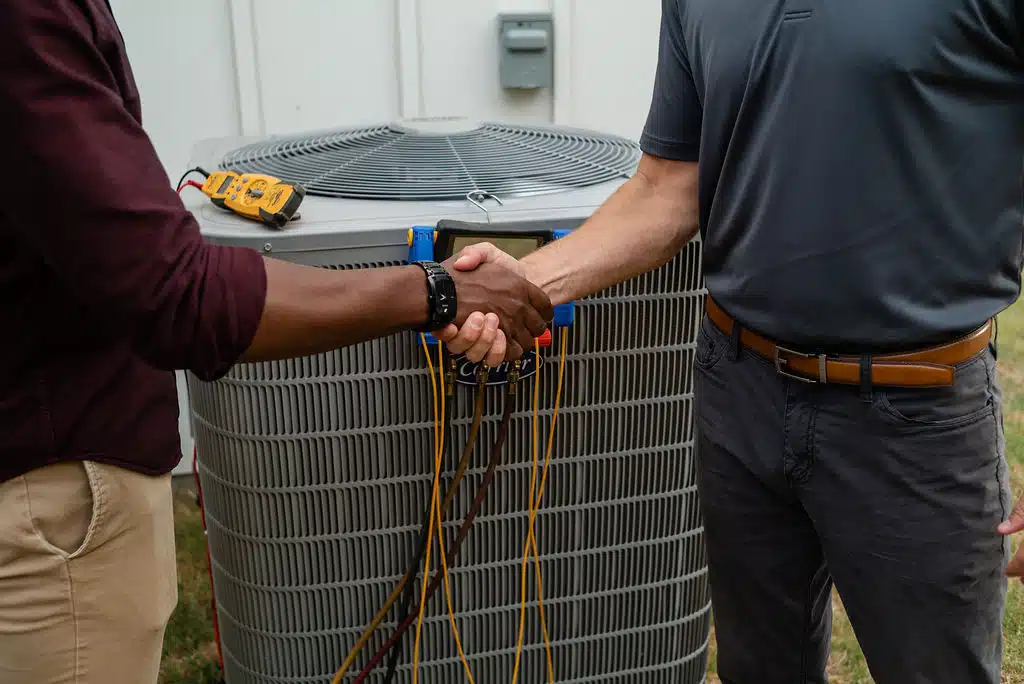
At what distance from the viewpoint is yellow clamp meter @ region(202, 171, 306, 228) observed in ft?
4.87

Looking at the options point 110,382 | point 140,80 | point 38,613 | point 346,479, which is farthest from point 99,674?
point 140,80

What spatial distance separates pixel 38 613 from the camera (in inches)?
46.6

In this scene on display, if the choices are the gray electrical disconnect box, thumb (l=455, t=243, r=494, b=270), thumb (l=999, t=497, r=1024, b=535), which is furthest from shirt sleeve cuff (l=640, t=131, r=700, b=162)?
the gray electrical disconnect box

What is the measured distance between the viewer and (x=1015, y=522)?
1.26m

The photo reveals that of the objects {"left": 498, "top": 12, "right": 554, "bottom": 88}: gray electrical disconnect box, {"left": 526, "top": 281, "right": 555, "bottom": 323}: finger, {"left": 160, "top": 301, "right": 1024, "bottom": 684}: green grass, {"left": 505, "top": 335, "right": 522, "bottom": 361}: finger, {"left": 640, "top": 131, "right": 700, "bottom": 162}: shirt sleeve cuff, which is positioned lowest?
{"left": 160, "top": 301, "right": 1024, "bottom": 684}: green grass

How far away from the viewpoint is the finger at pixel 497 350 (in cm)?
147

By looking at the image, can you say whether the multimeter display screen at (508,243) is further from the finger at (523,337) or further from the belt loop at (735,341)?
the belt loop at (735,341)

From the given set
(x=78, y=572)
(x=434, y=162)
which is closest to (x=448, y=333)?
(x=434, y=162)

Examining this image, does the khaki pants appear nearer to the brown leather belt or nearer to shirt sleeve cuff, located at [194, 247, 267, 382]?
shirt sleeve cuff, located at [194, 247, 267, 382]

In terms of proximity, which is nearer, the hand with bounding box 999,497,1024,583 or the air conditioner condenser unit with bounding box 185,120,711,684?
the hand with bounding box 999,497,1024,583

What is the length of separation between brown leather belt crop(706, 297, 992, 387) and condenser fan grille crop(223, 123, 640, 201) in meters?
0.58

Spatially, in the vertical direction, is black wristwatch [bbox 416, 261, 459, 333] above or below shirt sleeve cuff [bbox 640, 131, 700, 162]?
below

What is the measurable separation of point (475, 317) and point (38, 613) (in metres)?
0.68

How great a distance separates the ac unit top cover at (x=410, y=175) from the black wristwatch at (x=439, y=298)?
162mm
